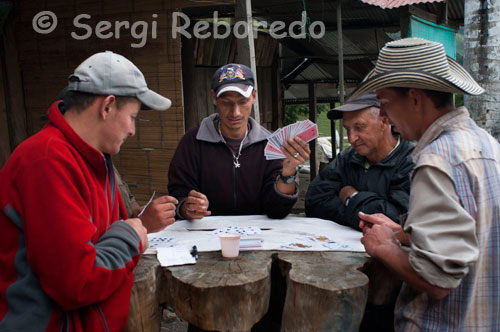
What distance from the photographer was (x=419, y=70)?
5.58 ft

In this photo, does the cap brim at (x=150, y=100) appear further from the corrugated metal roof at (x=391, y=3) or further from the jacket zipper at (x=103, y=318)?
the corrugated metal roof at (x=391, y=3)

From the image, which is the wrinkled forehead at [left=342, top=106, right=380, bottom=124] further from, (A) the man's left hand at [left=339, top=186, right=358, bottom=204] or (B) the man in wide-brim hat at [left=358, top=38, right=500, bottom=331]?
(B) the man in wide-brim hat at [left=358, top=38, right=500, bottom=331]

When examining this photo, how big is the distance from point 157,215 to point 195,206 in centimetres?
40

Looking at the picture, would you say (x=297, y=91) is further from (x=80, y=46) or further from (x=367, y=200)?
(x=367, y=200)

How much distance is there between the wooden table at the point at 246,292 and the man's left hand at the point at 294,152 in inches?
27.8

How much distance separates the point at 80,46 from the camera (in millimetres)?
5957


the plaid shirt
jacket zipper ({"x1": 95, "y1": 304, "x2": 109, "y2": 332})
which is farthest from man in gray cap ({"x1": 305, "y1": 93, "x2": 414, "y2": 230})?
jacket zipper ({"x1": 95, "y1": 304, "x2": 109, "y2": 332})

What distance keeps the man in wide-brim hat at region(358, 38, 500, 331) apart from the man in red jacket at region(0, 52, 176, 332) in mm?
1031

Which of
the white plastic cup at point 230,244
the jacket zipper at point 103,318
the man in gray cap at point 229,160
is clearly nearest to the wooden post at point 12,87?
the man in gray cap at point 229,160

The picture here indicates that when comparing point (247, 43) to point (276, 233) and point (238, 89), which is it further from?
point (276, 233)

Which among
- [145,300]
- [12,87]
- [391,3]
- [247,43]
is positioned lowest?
[145,300]

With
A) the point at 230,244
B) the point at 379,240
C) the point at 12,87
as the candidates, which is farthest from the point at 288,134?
the point at 12,87

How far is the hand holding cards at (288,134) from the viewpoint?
266 centimetres

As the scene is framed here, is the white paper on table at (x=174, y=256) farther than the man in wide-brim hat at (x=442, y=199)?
Yes
